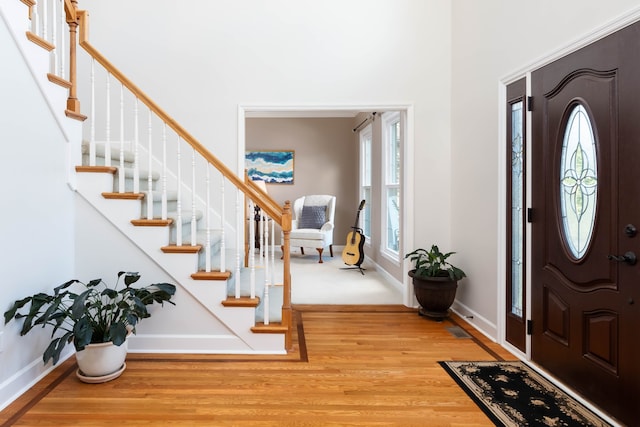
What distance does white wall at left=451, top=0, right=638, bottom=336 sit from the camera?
2.68 metres

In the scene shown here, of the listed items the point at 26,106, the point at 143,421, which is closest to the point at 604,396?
the point at 143,421

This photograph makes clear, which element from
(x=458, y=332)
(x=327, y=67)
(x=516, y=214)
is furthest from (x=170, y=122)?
(x=458, y=332)

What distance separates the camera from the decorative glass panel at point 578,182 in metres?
2.29

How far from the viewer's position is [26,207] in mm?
2412

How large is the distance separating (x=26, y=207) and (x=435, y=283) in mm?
3117

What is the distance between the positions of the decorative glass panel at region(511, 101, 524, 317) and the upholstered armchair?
4.11m

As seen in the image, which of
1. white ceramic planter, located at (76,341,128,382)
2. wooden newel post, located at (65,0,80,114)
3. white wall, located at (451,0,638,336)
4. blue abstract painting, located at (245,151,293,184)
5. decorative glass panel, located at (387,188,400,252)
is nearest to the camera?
white ceramic planter, located at (76,341,128,382)

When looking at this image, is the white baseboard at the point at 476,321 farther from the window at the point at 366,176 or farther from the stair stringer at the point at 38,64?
the stair stringer at the point at 38,64

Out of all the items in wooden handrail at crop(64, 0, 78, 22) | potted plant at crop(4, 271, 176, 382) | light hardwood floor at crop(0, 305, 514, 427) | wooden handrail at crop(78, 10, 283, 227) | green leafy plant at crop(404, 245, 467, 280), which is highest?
wooden handrail at crop(64, 0, 78, 22)

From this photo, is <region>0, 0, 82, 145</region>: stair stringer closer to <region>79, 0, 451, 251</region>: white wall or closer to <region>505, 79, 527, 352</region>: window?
<region>79, 0, 451, 251</region>: white wall

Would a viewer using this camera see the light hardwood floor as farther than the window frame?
No

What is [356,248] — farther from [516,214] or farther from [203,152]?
[203,152]

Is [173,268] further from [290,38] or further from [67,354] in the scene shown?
[290,38]

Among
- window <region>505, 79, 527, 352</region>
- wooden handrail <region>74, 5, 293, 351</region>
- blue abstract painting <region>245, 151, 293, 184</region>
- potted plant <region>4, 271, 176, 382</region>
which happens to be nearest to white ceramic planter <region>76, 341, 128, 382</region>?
potted plant <region>4, 271, 176, 382</region>
